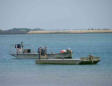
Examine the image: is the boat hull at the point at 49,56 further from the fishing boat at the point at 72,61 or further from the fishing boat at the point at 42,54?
the fishing boat at the point at 72,61

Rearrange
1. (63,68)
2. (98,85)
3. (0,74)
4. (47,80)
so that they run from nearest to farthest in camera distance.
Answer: (98,85)
(47,80)
(0,74)
(63,68)

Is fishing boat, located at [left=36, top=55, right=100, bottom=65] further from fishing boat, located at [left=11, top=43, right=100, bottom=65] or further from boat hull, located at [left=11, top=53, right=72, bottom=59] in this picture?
boat hull, located at [left=11, top=53, right=72, bottom=59]

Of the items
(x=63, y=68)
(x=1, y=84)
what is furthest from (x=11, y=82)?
(x=63, y=68)

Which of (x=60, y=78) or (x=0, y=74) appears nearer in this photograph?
(x=60, y=78)

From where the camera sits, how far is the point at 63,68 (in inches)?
1484

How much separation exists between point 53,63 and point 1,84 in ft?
33.9

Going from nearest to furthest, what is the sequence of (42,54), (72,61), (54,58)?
(72,61)
(42,54)
(54,58)

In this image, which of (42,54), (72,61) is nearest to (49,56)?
(42,54)

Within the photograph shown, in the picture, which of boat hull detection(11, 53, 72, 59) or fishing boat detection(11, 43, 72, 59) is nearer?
fishing boat detection(11, 43, 72, 59)

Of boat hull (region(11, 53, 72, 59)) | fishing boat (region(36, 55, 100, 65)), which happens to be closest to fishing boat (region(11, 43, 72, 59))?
boat hull (region(11, 53, 72, 59))

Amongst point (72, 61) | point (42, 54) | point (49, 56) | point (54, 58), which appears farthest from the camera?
point (49, 56)

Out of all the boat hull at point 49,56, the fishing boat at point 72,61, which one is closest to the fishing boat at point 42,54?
the boat hull at point 49,56

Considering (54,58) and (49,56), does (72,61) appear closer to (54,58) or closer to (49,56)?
(54,58)

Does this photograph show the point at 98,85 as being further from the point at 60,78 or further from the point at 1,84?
the point at 1,84
